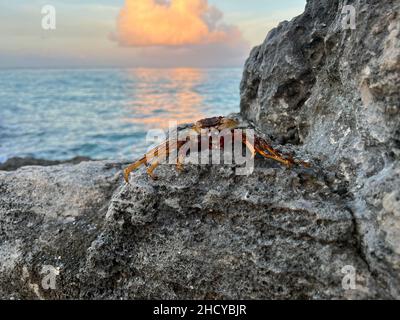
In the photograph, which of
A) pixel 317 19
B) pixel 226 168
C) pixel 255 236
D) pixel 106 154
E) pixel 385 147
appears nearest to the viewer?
pixel 385 147

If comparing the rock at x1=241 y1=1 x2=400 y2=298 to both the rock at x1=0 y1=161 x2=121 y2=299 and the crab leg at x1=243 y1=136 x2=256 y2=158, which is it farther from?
the rock at x1=0 y1=161 x2=121 y2=299

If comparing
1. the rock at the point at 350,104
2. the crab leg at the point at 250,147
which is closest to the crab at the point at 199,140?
the crab leg at the point at 250,147

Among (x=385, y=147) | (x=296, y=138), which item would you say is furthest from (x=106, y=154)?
(x=385, y=147)

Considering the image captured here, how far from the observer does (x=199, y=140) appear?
3.43 metres

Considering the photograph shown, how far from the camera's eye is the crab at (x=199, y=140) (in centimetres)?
306

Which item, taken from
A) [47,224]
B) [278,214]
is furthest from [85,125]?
[278,214]

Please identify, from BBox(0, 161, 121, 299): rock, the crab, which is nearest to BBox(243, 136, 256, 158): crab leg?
the crab

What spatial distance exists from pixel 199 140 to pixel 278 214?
965mm

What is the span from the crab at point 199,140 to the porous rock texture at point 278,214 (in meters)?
Answer: 0.07

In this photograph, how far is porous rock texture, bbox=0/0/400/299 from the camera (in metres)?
2.58

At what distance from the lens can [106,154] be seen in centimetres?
1434

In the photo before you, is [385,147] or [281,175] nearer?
[385,147]

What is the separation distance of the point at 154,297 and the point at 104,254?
479 millimetres

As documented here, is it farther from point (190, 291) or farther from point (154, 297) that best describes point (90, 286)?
point (190, 291)
